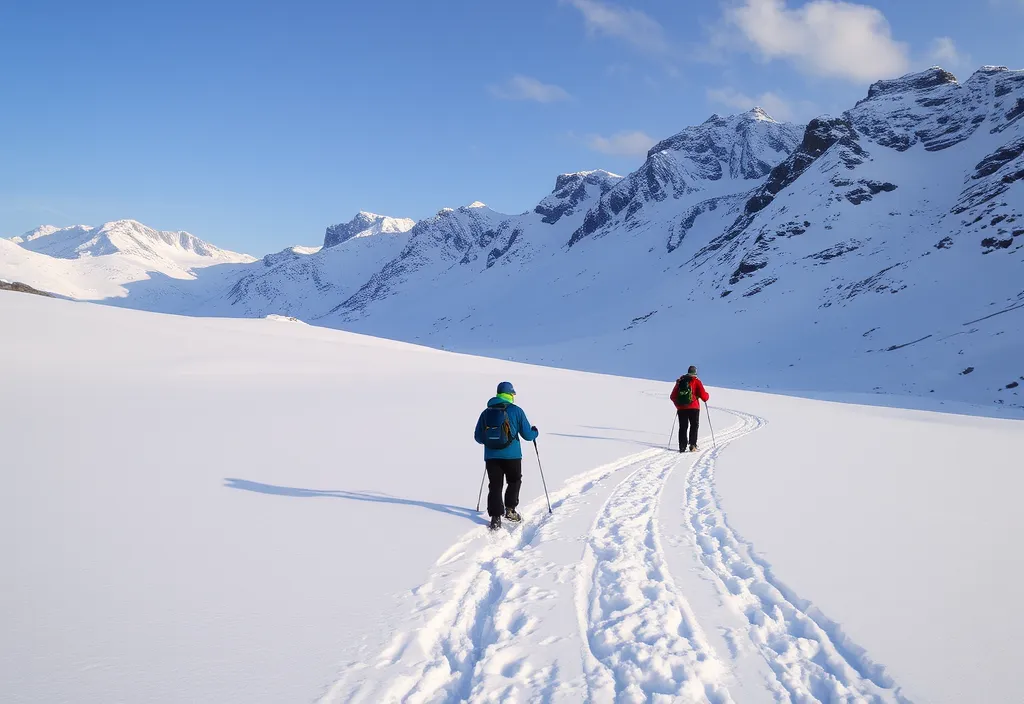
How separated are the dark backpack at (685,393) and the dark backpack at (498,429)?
753 cm

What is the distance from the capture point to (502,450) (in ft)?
23.3

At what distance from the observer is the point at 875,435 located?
49.7 feet

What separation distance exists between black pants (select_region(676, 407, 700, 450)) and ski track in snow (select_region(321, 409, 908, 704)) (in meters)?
6.50

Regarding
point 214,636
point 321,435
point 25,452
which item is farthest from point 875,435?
point 25,452

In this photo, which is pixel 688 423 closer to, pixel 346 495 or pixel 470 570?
pixel 346 495

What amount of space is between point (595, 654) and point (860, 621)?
7.27 feet

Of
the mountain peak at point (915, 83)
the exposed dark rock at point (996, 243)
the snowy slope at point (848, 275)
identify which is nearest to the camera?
the snowy slope at point (848, 275)

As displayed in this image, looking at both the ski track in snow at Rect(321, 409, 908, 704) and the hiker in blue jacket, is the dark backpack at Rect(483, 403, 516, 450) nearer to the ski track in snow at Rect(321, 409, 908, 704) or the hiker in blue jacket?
the hiker in blue jacket

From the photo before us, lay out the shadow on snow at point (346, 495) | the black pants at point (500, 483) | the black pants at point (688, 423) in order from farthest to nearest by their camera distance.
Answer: the black pants at point (688, 423)
the shadow on snow at point (346, 495)
the black pants at point (500, 483)

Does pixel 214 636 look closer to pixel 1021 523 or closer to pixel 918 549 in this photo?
pixel 918 549

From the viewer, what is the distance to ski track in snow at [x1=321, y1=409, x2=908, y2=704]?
11.8ft

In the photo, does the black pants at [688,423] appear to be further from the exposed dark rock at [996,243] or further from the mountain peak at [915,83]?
the mountain peak at [915,83]

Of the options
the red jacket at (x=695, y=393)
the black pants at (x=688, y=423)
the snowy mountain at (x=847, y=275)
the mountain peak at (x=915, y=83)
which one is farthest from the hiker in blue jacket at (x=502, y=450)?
the mountain peak at (x=915, y=83)

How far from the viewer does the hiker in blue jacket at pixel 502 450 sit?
6992 mm
